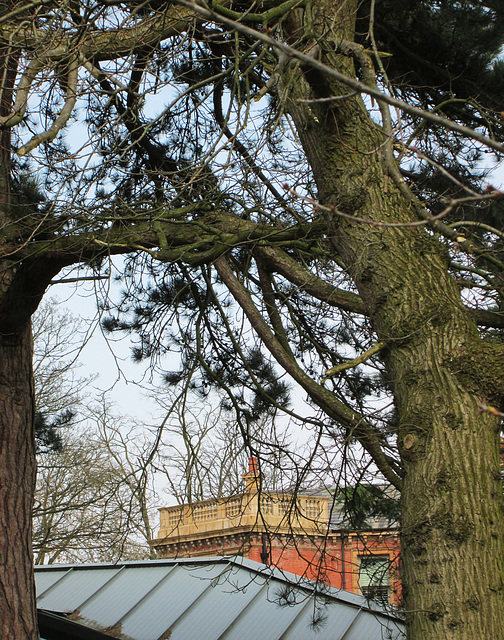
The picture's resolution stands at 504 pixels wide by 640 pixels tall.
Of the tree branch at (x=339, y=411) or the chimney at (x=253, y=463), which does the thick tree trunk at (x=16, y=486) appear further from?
the tree branch at (x=339, y=411)

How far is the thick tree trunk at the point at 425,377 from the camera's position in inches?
120

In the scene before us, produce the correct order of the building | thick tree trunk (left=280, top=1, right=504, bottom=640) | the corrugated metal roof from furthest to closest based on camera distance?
the corrugated metal roof → the building → thick tree trunk (left=280, top=1, right=504, bottom=640)

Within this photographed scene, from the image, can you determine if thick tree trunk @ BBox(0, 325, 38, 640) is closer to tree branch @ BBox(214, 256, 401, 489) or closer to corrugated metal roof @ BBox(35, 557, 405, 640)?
corrugated metal roof @ BBox(35, 557, 405, 640)

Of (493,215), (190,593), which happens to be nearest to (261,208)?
(493,215)

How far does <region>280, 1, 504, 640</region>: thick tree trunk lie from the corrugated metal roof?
3253 millimetres

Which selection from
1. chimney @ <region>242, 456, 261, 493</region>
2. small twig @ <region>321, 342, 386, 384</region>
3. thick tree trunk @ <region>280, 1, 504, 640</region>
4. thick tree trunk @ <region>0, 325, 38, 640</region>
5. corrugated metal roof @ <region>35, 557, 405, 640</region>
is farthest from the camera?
corrugated metal roof @ <region>35, 557, 405, 640</region>

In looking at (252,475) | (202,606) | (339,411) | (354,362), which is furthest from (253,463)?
(202,606)

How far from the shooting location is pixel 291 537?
4949 millimetres

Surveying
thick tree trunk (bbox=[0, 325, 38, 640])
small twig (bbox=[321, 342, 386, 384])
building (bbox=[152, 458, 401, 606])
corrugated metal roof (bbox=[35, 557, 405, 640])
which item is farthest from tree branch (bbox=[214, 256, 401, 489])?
corrugated metal roof (bbox=[35, 557, 405, 640])

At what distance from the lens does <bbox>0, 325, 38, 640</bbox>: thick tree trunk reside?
5.03 meters

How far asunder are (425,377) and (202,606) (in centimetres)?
544

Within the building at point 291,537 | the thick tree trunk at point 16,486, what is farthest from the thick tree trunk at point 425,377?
the thick tree trunk at point 16,486

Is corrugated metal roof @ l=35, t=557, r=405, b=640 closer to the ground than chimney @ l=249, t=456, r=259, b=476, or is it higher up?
closer to the ground

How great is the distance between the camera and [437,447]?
327 centimetres
